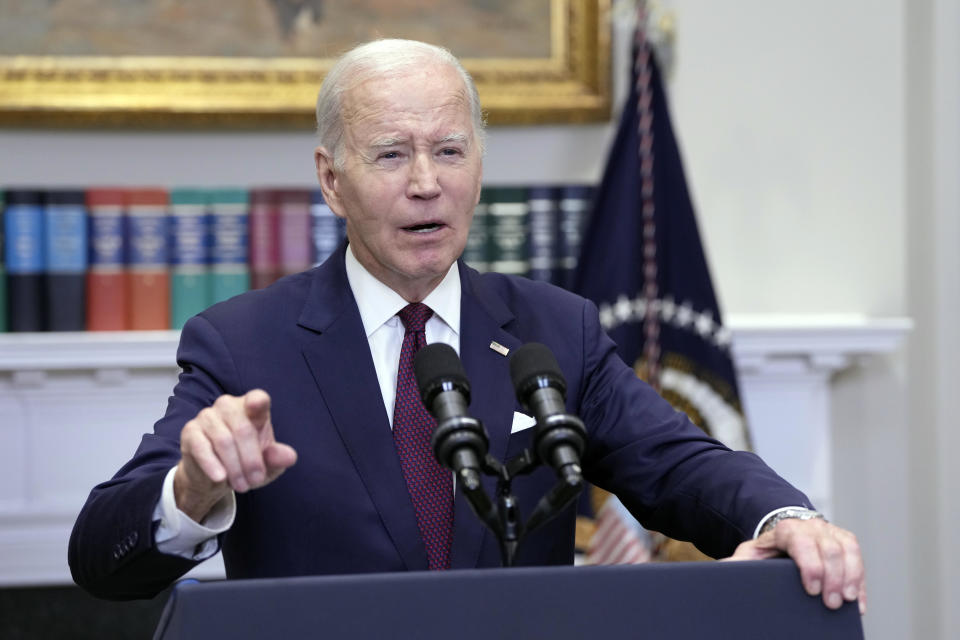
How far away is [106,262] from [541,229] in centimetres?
136

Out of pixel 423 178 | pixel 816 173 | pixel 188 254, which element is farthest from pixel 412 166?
pixel 816 173

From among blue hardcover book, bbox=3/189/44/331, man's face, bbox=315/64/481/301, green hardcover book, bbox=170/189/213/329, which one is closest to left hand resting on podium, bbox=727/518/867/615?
man's face, bbox=315/64/481/301

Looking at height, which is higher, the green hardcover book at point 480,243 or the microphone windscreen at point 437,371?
the green hardcover book at point 480,243

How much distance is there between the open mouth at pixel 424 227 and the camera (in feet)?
6.42

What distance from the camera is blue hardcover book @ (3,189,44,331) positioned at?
352 cm

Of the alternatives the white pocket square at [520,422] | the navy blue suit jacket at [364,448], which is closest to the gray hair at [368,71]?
the navy blue suit jacket at [364,448]

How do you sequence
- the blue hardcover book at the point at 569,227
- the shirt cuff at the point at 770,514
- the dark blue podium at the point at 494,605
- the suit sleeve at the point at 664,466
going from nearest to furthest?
the dark blue podium at the point at 494,605, the shirt cuff at the point at 770,514, the suit sleeve at the point at 664,466, the blue hardcover book at the point at 569,227

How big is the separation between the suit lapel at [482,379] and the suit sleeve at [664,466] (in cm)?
17

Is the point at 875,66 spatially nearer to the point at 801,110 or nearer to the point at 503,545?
the point at 801,110

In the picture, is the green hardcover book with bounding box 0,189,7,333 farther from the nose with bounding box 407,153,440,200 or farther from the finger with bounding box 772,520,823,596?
the finger with bounding box 772,520,823,596

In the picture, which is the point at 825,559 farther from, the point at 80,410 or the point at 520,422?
the point at 80,410

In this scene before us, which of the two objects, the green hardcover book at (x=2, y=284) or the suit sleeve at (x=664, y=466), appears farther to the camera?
the green hardcover book at (x=2, y=284)

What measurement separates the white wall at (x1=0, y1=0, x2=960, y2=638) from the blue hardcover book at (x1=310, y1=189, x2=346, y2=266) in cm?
31

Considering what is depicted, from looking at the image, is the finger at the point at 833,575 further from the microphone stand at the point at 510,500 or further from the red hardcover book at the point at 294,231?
the red hardcover book at the point at 294,231
